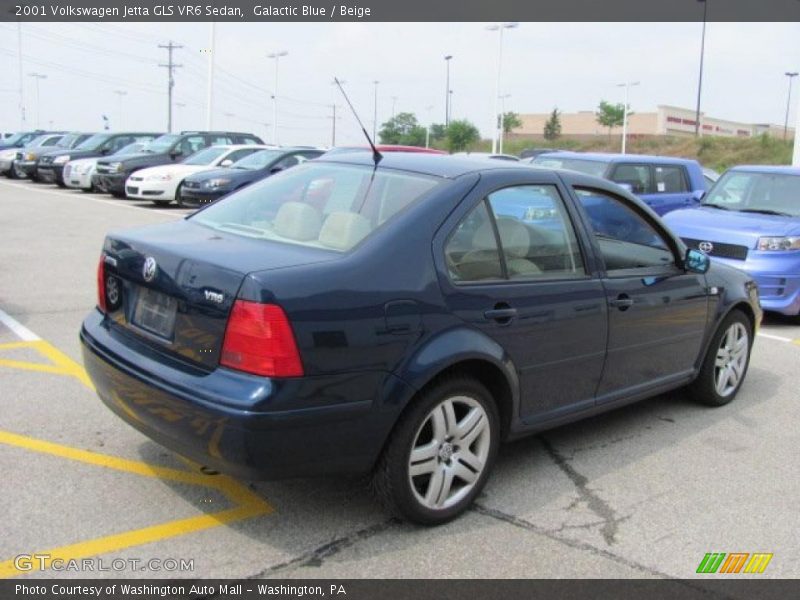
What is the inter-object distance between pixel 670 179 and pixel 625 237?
8197 mm

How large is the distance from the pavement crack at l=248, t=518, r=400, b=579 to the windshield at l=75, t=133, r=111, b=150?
23.7 m

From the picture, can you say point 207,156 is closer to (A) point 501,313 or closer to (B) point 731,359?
(B) point 731,359

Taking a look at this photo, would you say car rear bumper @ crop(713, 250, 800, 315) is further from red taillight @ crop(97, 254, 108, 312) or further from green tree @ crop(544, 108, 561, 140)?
green tree @ crop(544, 108, 561, 140)

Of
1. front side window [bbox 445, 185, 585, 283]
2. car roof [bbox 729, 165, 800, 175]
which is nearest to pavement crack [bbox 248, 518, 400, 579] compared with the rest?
front side window [bbox 445, 185, 585, 283]

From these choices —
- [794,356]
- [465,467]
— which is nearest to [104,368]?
[465,467]

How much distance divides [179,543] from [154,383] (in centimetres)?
66

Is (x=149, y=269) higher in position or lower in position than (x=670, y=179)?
lower

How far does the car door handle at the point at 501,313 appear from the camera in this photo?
3.70 meters

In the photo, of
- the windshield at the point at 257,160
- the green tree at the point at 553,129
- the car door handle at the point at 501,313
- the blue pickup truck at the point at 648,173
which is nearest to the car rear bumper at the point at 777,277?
the blue pickup truck at the point at 648,173

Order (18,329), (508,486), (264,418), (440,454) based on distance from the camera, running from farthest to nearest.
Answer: (18,329)
(508,486)
(440,454)
(264,418)

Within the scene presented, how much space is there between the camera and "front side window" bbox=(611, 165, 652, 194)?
1185 centimetres

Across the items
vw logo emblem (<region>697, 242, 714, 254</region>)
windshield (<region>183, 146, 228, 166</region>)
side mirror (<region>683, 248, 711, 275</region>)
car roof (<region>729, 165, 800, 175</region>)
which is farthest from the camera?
windshield (<region>183, 146, 228, 166</region>)

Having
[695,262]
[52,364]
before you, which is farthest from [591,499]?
[52,364]

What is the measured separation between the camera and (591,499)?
398 cm
